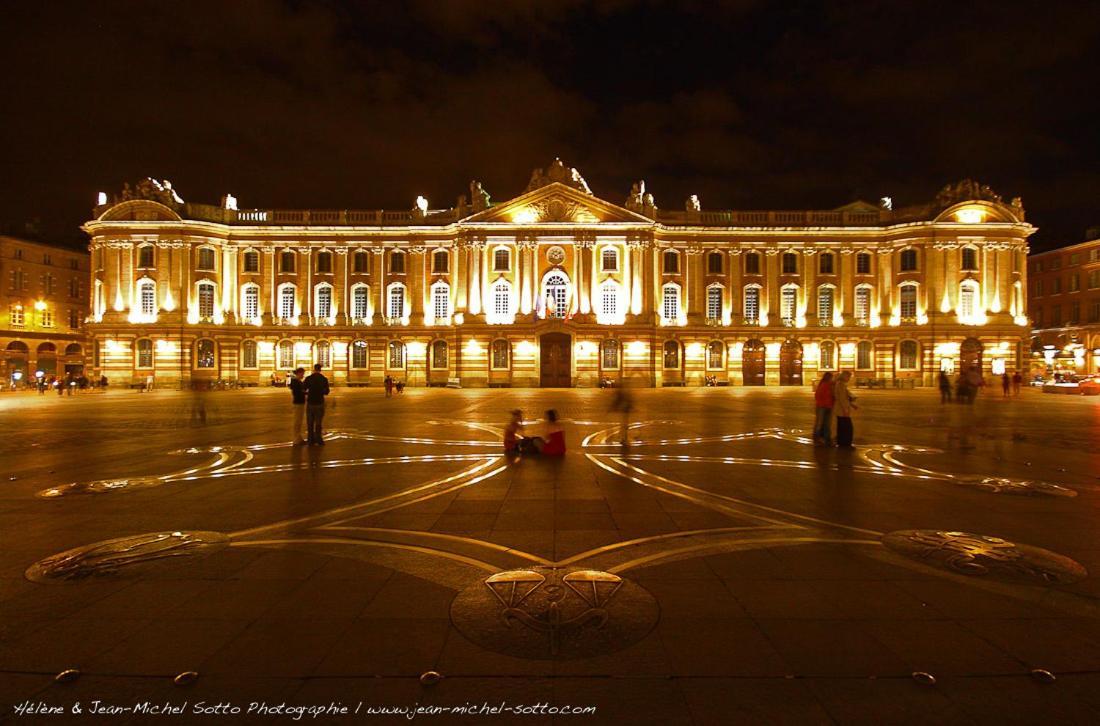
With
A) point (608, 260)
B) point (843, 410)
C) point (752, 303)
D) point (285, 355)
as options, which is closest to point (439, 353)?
point (285, 355)

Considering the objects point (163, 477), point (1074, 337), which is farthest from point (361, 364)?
point (1074, 337)

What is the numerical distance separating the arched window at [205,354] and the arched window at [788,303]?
52052mm

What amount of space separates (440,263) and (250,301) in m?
17.9

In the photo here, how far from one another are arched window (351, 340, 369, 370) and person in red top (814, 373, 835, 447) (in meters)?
48.1

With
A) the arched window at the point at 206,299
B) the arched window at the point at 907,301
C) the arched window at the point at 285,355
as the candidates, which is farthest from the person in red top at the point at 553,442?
the arched window at the point at 907,301

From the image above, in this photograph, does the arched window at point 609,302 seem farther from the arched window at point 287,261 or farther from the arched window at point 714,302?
the arched window at point 287,261

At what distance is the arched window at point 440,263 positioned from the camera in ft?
187

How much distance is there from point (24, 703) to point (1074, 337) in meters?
85.8

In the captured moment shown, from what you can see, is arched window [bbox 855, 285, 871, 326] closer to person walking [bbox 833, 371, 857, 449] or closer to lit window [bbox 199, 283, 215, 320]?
person walking [bbox 833, 371, 857, 449]

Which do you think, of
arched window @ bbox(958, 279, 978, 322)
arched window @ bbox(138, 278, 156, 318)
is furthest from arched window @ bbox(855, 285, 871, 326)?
arched window @ bbox(138, 278, 156, 318)

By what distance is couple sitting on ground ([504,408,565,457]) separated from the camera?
13.0 meters

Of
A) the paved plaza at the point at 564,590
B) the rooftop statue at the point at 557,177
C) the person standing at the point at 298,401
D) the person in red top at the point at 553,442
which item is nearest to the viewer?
the paved plaza at the point at 564,590

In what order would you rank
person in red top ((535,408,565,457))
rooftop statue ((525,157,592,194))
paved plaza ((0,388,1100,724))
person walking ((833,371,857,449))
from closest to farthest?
paved plaza ((0,388,1100,724))
person in red top ((535,408,565,457))
person walking ((833,371,857,449))
rooftop statue ((525,157,592,194))

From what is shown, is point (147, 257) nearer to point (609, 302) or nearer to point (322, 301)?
point (322, 301)
